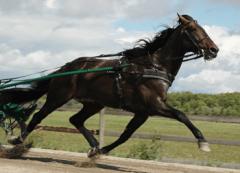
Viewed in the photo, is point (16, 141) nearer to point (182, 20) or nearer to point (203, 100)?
point (182, 20)

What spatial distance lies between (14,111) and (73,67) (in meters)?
1.61

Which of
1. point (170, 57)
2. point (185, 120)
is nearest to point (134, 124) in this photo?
point (170, 57)

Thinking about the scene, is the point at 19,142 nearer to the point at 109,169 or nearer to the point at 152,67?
the point at 109,169

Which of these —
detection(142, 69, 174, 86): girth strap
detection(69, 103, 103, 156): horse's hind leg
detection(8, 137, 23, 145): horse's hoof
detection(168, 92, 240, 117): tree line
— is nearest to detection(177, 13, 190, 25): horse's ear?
detection(142, 69, 174, 86): girth strap

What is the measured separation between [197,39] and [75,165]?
2802mm

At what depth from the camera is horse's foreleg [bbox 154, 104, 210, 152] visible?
7.95 meters

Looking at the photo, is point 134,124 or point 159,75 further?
point 134,124

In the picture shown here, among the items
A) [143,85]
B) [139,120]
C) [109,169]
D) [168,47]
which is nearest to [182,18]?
[168,47]

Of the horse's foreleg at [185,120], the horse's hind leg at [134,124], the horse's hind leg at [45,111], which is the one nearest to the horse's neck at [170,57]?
the horse's foreleg at [185,120]

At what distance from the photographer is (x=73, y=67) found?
32.3 ft

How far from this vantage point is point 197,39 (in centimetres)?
856

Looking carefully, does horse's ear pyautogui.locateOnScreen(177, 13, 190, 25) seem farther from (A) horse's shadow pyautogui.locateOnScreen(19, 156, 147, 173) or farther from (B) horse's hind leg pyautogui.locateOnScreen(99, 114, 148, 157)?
(A) horse's shadow pyautogui.locateOnScreen(19, 156, 147, 173)

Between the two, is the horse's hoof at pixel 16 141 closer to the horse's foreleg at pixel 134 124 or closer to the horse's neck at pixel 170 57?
the horse's foreleg at pixel 134 124

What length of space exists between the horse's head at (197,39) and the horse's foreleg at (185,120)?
40.4 inches
